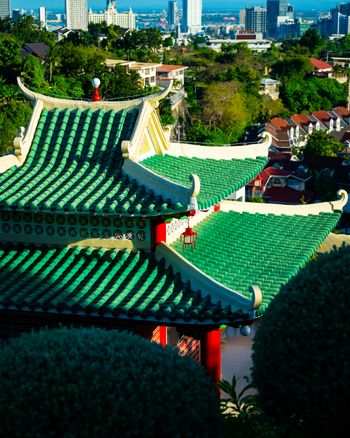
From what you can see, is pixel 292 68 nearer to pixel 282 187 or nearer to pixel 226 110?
pixel 226 110

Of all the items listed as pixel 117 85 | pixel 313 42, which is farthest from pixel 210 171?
pixel 313 42

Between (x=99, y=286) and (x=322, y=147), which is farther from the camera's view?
(x=322, y=147)

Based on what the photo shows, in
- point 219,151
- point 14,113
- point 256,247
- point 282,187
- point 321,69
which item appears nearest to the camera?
point 256,247

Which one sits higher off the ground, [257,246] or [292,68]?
[257,246]

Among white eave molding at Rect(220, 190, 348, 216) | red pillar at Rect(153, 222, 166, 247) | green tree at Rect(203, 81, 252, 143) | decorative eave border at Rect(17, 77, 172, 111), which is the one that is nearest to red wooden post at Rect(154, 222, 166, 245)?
red pillar at Rect(153, 222, 166, 247)

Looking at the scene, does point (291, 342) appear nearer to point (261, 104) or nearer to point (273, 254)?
point (273, 254)

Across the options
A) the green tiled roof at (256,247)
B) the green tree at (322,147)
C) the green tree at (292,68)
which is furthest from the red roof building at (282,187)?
the green tree at (292,68)

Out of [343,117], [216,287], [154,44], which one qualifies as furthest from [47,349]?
[154,44]

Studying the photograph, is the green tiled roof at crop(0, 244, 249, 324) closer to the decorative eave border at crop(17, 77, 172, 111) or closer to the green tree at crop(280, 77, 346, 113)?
the decorative eave border at crop(17, 77, 172, 111)

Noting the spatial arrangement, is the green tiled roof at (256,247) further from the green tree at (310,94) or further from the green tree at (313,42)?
the green tree at (313,42)
